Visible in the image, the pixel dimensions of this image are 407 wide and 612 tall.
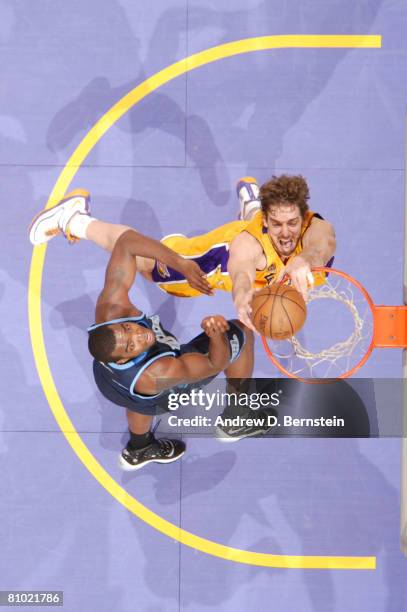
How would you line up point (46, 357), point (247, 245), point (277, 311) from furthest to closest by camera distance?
point (46, 357) → point (247, 245) → point (277, 311)

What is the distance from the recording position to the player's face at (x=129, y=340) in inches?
156

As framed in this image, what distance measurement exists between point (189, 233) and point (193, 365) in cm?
104

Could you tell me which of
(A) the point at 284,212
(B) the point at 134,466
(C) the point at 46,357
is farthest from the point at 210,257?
(B) the point at 134,466

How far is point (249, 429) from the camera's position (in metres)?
4.61

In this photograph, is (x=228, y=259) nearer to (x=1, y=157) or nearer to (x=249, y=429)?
(x=249, y=429)

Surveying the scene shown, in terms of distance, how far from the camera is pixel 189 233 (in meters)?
4.64

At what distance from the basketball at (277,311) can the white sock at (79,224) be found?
1472 millimetres

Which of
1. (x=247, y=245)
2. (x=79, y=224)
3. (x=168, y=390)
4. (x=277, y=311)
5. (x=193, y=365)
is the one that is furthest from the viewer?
(x=79, y=224)

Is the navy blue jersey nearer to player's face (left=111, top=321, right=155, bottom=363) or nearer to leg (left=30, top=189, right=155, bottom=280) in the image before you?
player's face (left=111, top=321, right=155, bottom=363)

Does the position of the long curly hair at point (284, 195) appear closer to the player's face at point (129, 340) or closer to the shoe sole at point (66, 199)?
the player's face at point (129, 340)

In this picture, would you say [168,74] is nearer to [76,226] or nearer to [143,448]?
[76,226]

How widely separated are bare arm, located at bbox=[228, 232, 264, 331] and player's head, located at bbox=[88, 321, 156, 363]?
2.24 ft

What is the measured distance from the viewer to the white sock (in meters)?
4.52

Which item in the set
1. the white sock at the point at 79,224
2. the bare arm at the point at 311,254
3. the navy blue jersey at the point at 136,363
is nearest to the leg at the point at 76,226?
the white sock at the point at 79,224
